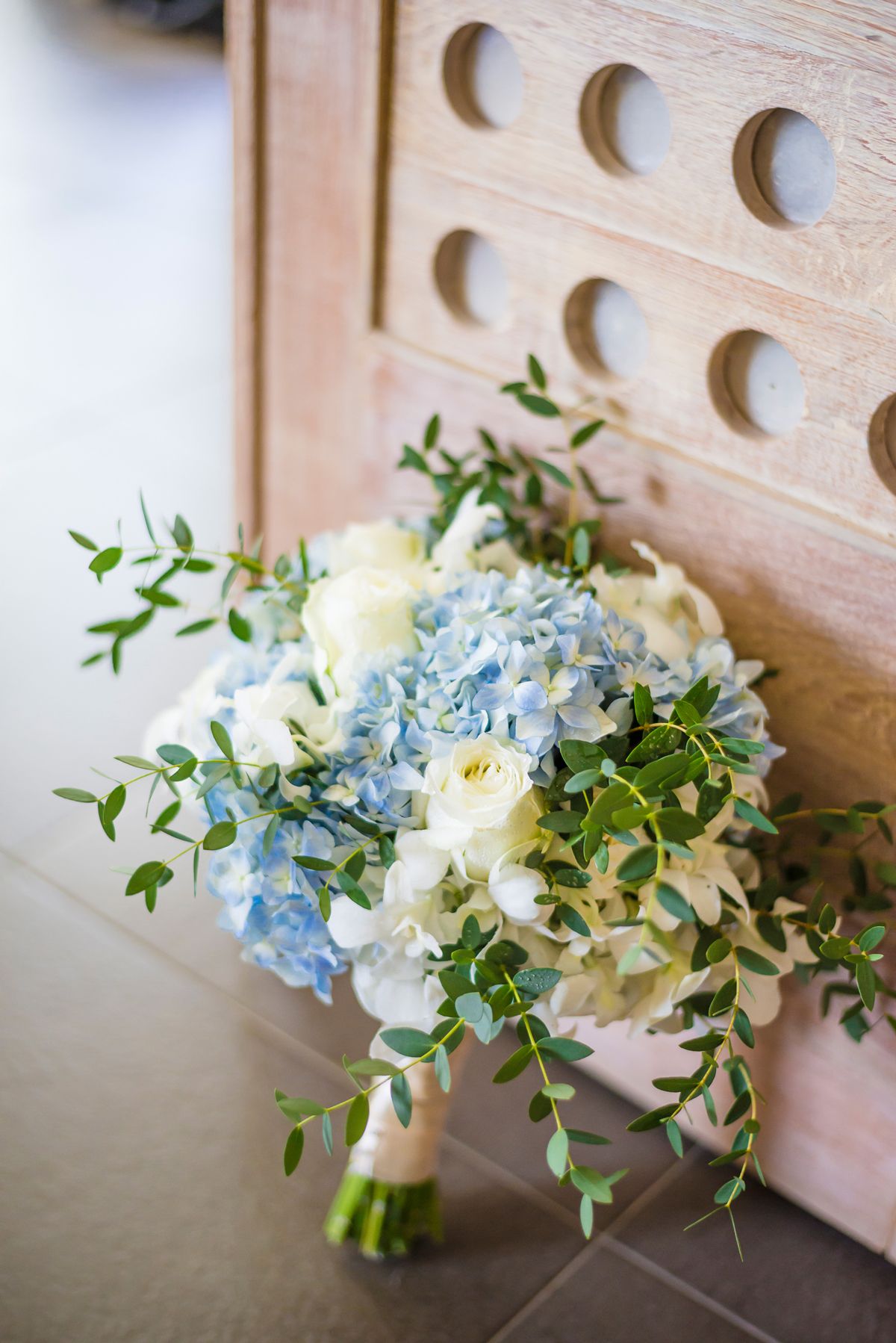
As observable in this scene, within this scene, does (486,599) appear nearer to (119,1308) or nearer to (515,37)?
(515,37)

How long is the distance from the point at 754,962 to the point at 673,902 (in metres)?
0.21

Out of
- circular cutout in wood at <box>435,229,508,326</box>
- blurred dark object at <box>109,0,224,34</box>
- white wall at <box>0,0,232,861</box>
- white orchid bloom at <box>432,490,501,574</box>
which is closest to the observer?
white orchid bloom at <box>432,490,501,574</box>

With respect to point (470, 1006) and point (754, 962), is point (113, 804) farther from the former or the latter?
point (754, 962)

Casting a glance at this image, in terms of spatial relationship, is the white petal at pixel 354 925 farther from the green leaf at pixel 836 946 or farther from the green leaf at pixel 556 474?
the green leaf at pixel 556 474

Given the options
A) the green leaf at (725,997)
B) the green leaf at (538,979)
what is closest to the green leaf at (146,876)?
the green leaf at (538,979)

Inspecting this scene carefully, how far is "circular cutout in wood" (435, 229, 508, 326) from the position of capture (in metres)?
1.10

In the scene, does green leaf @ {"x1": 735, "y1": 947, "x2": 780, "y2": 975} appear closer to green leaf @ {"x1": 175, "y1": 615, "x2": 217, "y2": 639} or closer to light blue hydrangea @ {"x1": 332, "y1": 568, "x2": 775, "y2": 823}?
light blue hydrangea @ {"x1": 332, "y1": 568, "x2": 775, "y2": 823}

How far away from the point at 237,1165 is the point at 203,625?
1.56 ft

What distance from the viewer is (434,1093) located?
40.5 inches

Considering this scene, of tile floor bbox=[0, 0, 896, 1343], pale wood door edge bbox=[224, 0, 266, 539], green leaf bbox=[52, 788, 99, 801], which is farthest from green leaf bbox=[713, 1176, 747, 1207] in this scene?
pale wood door edge bbox=[224, 0, 266, 539]

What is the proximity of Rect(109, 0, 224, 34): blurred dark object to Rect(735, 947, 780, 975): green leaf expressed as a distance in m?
3.89

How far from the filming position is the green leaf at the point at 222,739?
2.69 feet

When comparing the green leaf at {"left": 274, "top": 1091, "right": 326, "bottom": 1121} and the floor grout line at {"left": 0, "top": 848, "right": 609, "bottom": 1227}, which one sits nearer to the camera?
the green leaf at {"left": 274, "top": 1091, "right": 326, "bottom": 1121}

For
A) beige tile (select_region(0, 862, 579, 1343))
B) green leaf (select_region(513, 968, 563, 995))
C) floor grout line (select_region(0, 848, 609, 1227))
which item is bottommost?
floor grout line (select_region(0, 848, 609, 1227))
